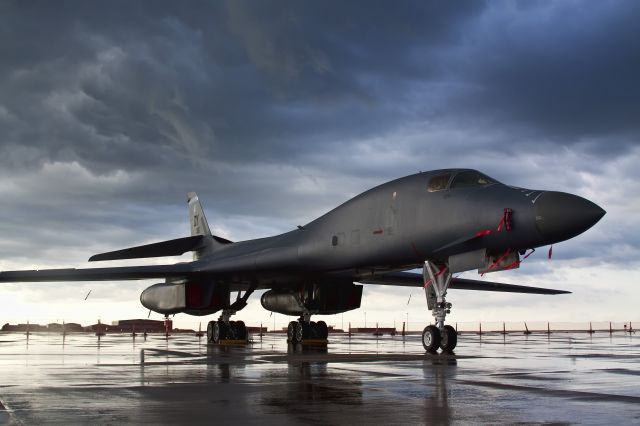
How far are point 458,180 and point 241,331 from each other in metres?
12.7

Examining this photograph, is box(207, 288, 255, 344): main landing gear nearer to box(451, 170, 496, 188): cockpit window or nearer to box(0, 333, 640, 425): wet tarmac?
box(451, 170, 496, 188): cockpit window

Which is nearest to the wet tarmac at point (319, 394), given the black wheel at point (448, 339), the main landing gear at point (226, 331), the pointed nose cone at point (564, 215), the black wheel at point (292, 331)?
the pointed nose cone at point (564, 215)

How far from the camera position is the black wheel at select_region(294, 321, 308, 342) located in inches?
968

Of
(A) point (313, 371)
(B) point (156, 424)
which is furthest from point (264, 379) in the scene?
(B) point (156, 424)

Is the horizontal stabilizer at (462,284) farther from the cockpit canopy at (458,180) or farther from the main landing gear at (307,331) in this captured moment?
the cockpit canopy at (458,180)

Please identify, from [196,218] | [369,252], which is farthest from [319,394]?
[196,218]

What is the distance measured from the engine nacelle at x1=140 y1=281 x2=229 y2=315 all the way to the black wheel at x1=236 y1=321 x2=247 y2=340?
1271mm

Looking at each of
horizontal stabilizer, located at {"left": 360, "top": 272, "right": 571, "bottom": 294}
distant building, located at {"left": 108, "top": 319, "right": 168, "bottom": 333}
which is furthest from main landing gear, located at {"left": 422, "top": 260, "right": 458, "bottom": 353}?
distant building, located at {"left": 108, "top": 319, "right": 168, "bottom": 333}

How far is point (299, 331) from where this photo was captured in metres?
24.7

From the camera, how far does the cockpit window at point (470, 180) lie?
16.8 meters

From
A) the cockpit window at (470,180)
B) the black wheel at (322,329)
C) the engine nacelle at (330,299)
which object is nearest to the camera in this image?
the cockpit window at (470,180)

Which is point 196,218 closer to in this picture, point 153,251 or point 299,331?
point 153,251

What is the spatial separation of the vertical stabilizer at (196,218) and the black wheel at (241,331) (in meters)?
6.48

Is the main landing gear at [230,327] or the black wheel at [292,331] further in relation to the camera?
the main landing gear at [230,327]
